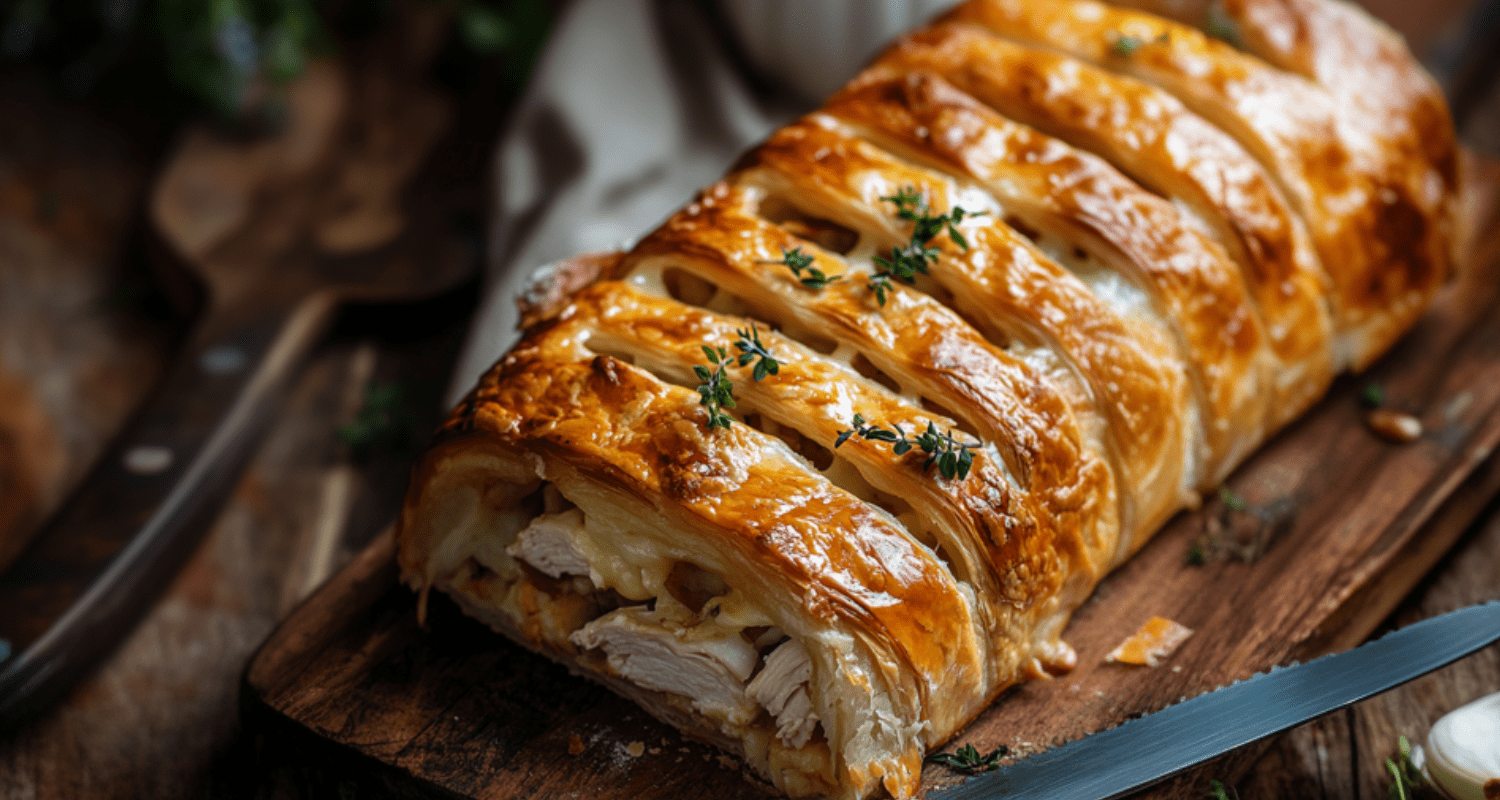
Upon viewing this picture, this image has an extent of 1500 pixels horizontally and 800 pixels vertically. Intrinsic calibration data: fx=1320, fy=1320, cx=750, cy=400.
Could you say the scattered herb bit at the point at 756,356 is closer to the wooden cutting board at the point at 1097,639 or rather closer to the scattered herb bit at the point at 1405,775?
the wooden cutting board at the point at 1097,639

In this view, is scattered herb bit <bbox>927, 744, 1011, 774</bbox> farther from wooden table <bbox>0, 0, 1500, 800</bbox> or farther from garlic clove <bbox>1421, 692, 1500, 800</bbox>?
garlic clove <bbox>1421, 692, 1500, 800</bbox>

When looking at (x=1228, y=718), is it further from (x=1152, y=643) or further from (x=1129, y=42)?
(x=1129, y=42)

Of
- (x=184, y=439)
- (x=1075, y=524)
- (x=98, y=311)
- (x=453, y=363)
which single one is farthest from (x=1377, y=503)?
(x=98, y=311)

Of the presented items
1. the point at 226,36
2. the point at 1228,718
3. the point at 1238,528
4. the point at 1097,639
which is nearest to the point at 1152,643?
the point at 1097,639

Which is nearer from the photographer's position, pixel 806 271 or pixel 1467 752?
pixel 1467 752

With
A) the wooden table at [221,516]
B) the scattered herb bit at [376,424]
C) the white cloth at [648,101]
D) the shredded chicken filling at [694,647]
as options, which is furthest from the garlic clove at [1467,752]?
the scattered herb bit at [376,424]

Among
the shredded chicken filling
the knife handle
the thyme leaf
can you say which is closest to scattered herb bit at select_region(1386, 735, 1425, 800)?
the shredded chicken filling

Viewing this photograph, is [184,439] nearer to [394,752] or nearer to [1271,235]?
[394,752]

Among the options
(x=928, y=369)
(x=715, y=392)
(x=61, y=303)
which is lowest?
(x=61, y=303)
